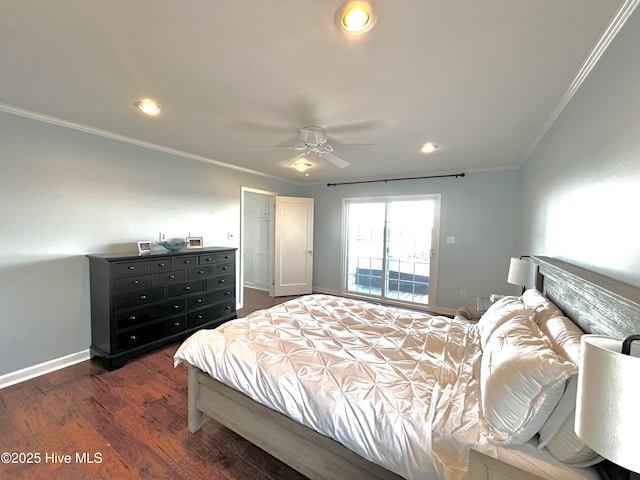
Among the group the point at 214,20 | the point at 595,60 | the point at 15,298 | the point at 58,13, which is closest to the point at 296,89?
the point at 214,20

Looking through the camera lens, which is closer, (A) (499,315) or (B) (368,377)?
(B) (368,377)

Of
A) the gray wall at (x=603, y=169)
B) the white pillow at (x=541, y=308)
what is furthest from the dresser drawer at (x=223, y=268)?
the gray wall at (x=603, y=169)

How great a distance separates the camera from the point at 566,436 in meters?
0.94

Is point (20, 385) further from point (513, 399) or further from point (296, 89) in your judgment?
point (513, 399)

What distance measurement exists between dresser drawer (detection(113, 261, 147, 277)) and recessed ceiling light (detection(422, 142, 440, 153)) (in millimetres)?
3406

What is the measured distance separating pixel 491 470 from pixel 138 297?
3153mm

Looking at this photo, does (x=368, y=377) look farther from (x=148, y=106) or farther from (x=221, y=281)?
(x=221, y=281)

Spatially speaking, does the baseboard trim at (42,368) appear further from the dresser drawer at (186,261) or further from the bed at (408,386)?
the bed at (408,386)

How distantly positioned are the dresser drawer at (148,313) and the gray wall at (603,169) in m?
3.67

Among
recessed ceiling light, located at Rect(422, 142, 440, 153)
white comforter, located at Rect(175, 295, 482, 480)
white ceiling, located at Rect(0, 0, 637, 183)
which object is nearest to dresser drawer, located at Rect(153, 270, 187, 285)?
white comforter, located at Rect(175, 295, 482, 480)

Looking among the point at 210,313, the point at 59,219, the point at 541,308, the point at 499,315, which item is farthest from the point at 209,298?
the point at 541,308

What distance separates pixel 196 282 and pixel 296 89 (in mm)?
2601

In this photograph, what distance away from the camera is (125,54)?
155 centimetres

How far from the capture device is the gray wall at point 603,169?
1117 mm
